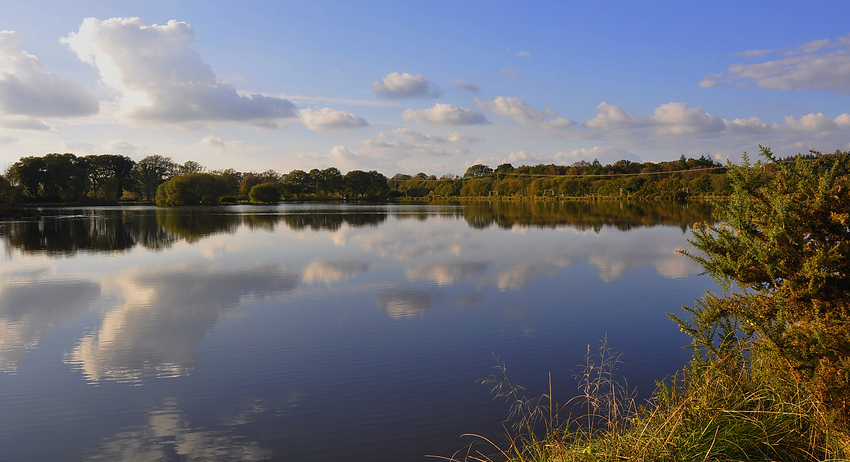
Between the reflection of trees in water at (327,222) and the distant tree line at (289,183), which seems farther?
the distant tree line at (289,183)

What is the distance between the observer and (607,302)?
1013 centimetres

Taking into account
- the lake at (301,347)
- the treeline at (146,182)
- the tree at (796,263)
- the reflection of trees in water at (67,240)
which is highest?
the treeline at (146,182)

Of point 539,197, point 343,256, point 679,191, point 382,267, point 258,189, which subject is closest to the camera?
point 382,267

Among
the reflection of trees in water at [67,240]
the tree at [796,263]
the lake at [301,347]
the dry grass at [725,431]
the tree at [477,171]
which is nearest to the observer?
the dry grass at [725,431]

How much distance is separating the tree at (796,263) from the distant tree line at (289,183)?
48.7 m

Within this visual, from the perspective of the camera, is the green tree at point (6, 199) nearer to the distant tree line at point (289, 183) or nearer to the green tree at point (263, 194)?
the distant tree line at point (289, 183)

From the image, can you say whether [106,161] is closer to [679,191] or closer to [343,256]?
[343,256]

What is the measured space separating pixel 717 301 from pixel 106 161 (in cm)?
9500

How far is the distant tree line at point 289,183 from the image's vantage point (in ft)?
229

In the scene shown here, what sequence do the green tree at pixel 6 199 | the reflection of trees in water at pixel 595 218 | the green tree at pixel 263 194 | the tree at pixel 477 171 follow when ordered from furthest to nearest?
the tree at pixel 477 171 < the green tree at pixel 263 194 < the green tree at pixel 6 199 < the reflection of trees in water at pixel 595 218

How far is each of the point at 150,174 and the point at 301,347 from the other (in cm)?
9688

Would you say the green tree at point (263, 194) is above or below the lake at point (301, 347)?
above

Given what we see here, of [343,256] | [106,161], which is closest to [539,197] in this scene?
[106,161]

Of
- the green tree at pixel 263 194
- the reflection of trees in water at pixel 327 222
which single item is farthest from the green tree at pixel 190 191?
the reflection of trees in water at pixel 327 222
